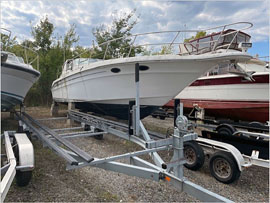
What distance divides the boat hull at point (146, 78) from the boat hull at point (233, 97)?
10.7 feet

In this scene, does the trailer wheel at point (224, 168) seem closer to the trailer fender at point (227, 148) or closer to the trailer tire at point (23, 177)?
the trailer fender at point (227, 148)

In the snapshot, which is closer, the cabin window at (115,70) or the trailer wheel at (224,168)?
the trailer wheel at (224,168)

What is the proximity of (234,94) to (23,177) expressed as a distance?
19.9 ft

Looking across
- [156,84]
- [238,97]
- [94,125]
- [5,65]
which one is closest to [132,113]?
[156,84]

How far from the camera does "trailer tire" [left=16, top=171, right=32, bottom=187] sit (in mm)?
2489

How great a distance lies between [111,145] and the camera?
4.71 m

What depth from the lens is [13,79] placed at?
4.87 m

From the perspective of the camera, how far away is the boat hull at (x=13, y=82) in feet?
15.2

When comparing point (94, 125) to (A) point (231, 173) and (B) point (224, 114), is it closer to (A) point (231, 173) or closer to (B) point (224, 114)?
(A) point (231, 173)

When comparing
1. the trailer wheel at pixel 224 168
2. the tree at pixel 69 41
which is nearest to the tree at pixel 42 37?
the tree at pixel 69 41

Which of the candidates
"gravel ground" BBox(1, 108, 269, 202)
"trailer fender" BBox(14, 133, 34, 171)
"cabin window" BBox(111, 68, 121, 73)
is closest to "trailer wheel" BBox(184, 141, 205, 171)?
"gravel ground" BBox(1, 108, 269, 202)

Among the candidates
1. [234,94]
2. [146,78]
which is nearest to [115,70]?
[146,78]

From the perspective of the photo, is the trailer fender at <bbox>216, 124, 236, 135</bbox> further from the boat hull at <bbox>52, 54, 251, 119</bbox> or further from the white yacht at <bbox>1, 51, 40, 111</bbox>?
the white yacht at <bbox>1, 51, 40, 111</bbox>

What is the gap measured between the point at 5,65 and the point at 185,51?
3902 millimetres
